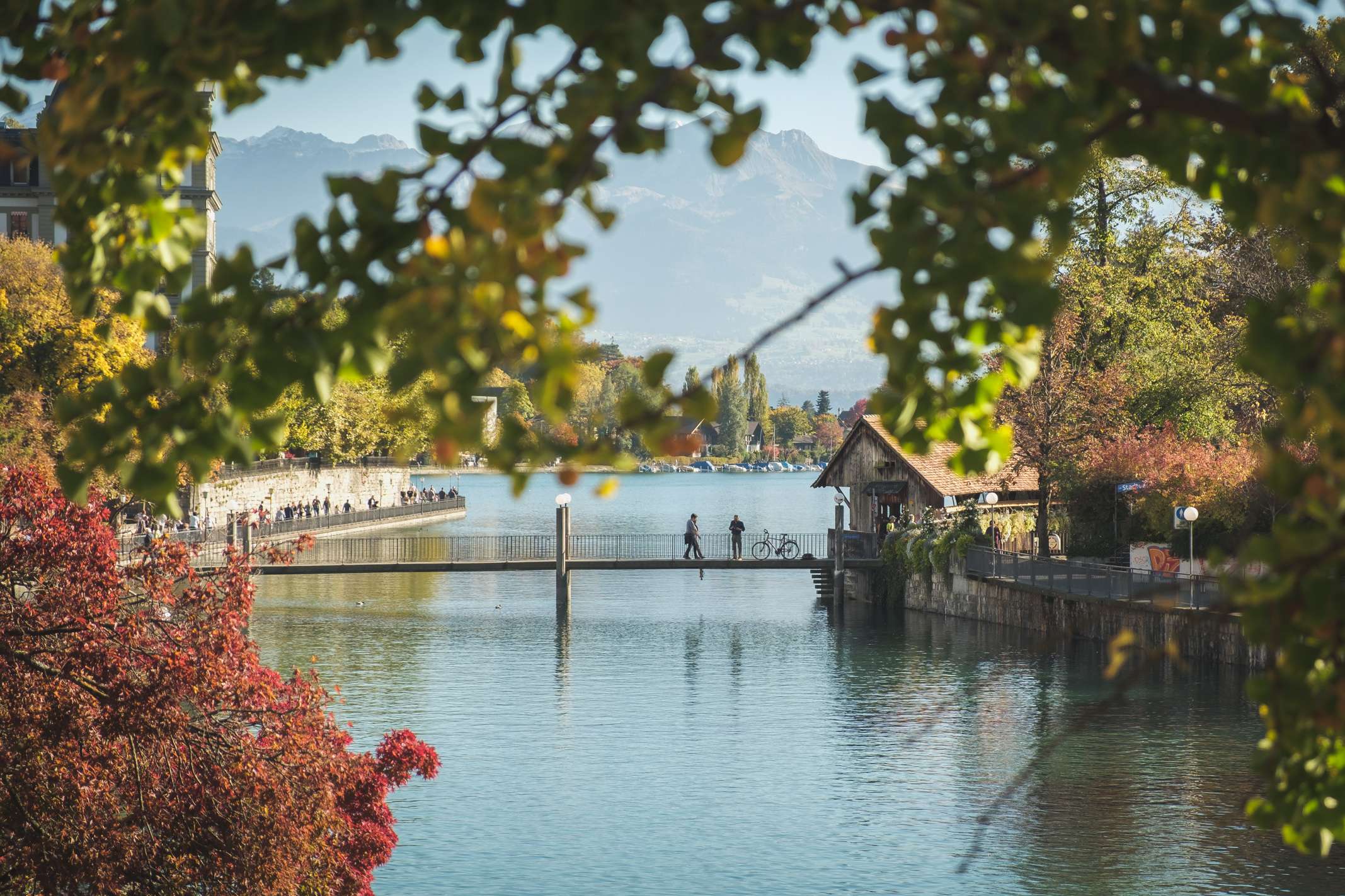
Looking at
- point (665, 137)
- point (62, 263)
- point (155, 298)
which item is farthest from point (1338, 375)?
point (62, 263)

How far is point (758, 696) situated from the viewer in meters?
33.7

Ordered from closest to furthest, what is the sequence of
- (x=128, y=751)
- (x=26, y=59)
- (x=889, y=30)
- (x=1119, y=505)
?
(x=889, y=30)
(x=26, y=59)
(x=128, y=751)
(x=1119, y=505)

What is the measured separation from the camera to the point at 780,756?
90.4 ft

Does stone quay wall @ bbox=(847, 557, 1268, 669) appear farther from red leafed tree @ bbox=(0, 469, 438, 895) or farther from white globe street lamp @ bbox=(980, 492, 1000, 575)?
red leafed tree @ bbox=(0, 469, 438, 895)

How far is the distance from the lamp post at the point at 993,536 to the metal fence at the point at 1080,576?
24 mm

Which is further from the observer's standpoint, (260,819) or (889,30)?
(260,819)

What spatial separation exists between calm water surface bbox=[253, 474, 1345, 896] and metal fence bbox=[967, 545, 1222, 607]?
67.4 inches

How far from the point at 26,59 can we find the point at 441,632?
40027 mm

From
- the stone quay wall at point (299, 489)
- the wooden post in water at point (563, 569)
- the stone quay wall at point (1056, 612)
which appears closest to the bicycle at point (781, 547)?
the stone quay wall at point (1056, 612)

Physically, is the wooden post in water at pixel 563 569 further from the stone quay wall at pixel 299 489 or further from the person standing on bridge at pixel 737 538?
the stone quay wall at pixel 299 489

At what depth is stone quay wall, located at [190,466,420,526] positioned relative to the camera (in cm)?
6688

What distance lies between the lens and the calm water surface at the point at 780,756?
20.4 metres

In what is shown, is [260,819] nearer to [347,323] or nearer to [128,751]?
[128,751]

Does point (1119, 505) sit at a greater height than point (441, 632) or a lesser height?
greater
